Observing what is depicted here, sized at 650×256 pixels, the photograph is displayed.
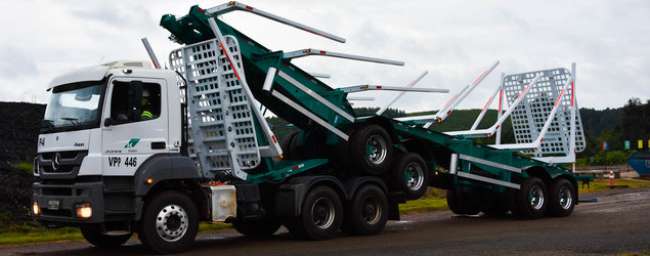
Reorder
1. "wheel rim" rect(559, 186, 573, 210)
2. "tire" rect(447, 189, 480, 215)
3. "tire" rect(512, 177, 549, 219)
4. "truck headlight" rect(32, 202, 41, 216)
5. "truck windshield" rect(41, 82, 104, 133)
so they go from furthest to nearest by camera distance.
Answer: "tire" rect(447, 189, 480, 215)
"wheel rim" rect(559, 186, 573, 210)
"tire" rect(512, 177, 549, 219)
"truck headlight" rect(32, 202, 41, 216)
"truck windshield" rect(41, 82, 104, 133)

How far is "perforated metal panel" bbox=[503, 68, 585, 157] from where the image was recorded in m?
18.2

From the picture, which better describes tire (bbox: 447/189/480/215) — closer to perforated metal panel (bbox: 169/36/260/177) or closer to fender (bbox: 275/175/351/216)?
fender (bbox: 275/175/351/216)

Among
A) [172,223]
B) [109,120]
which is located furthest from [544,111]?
[109,120]

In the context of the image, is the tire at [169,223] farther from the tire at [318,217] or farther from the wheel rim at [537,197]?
the wheel rim at [537,197]

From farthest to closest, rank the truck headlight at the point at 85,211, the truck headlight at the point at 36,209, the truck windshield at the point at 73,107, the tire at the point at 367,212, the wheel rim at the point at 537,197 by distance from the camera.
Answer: the wheel rim at the point at 537,197
the tire at the point at 367,212
the truck headlight at the point at 36,209
the truck windshield at the point at 73,107
the truck headlight at the point at 85,211

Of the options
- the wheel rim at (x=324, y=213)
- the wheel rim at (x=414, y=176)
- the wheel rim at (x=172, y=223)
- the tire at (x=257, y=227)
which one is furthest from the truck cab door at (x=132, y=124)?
the wheel rim at (x=414, y=176)

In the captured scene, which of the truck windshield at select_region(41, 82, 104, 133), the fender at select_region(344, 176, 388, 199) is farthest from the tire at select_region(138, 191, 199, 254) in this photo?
the fender at select_region(344, 176, 388, 199)

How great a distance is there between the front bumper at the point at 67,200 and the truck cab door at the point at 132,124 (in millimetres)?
355

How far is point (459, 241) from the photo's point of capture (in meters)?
12.4

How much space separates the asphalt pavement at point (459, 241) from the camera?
11008mm

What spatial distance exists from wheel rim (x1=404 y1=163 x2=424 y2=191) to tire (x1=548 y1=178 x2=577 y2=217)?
4.52 meters

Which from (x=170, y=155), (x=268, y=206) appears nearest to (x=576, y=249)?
(x=268, y=206)

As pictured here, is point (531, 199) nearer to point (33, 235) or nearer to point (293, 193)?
point (293, 193)

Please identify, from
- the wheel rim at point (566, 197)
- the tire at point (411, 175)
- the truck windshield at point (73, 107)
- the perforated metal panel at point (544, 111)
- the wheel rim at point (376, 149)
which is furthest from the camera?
the perforated metal panel at point (544, 111)
